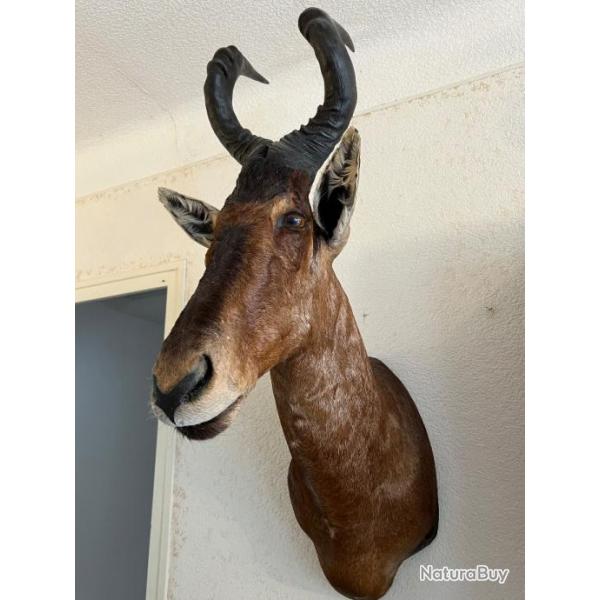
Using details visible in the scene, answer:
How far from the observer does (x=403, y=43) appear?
1552mm

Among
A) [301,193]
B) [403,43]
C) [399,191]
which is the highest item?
[403,43]

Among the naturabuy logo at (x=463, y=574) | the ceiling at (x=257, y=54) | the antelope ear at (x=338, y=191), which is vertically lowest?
the naturabuy logo at (x=463, y=574)

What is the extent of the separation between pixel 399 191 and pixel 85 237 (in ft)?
3.75

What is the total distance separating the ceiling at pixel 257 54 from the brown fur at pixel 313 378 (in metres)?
0.70

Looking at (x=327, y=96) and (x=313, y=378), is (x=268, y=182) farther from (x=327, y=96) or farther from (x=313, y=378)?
(x=313, y=378)

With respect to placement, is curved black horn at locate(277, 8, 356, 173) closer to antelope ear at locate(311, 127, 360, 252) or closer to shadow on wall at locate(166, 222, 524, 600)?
antelope ear at locate(311, 127, 360, 252)

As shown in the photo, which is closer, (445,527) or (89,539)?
(445,527)

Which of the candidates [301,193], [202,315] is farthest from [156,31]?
[202,315]

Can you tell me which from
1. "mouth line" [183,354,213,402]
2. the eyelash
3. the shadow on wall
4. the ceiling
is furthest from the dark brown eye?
the ceiling

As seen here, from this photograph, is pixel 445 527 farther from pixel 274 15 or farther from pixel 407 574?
pixel 274 15

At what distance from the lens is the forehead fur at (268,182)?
3.14 ft

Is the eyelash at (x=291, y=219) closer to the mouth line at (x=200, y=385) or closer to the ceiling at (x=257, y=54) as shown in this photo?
the mouth line at (x=200, y=385)

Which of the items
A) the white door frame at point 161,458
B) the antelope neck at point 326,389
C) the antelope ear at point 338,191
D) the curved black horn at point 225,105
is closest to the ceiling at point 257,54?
the white door frame at point 161,458

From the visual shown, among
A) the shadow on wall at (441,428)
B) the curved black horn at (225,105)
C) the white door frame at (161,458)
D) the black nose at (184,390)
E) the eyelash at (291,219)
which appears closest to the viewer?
the black nose at (184,390)
